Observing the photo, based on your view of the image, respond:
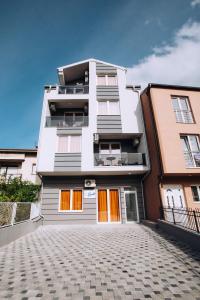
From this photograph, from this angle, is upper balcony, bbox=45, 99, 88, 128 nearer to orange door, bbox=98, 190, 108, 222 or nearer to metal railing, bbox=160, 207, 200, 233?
orange door, bbox=98, 190, 108, 222

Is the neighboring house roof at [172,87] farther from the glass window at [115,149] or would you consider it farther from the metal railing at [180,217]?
the metal railing at [180,217]

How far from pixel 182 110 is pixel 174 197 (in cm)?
662

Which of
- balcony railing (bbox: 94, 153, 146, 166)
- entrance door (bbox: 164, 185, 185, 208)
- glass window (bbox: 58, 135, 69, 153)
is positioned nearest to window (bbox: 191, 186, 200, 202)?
entrance door (bbox: 164, 185, 185, 208)

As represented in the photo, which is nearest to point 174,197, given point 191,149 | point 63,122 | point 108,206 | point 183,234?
point 191,149

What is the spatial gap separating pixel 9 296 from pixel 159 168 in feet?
32.3

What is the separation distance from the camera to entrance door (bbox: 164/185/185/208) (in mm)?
11180

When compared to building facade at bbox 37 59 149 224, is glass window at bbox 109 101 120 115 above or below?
above

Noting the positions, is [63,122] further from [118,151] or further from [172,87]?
[172,87]

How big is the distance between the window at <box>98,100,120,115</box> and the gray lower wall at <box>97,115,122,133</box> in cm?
59

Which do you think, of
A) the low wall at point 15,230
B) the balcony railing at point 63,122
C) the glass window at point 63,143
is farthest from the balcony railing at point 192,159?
the low wall at point 15,230

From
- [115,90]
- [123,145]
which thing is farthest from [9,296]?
[115,90]

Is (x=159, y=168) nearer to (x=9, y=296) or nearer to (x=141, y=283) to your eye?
(x=141, y=283)

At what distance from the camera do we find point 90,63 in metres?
16.9

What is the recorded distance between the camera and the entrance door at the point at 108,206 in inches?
513
